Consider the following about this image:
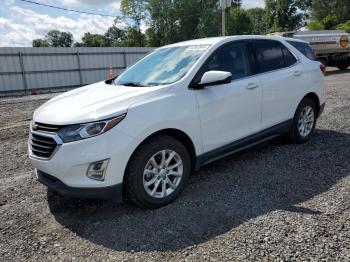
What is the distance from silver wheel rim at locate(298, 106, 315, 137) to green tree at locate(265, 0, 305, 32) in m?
66.7

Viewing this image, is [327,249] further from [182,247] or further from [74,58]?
[74,58]

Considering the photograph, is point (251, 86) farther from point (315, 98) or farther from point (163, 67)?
point (315, 98)

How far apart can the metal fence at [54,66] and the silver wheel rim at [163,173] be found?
43.8 feet

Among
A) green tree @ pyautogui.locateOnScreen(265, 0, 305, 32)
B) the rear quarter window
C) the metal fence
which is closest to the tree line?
green tree @ pyautogui.locateOnScreen(265, 0, 305, 32)

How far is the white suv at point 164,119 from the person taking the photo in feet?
11.3

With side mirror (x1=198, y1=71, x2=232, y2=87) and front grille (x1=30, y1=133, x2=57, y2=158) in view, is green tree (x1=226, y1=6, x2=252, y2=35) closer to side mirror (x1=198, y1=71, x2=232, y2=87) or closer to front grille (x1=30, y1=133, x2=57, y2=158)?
side mirror (x1=198, y1=71, x2=232, y2=87)

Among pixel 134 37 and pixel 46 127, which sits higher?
pixel 134 37

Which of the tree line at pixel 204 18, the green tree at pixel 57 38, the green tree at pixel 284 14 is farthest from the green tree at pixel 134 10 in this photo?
the green tree at pixel 57 38

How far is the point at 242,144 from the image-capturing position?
186 inches

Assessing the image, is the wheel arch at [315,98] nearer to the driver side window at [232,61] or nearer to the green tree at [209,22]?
the driver side window at [232,61]

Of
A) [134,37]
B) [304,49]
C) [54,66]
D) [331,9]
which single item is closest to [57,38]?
[134,37]

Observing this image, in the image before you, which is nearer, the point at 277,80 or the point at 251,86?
the point at 251,86

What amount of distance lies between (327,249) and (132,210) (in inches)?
77.2

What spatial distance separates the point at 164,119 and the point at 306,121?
318cm
